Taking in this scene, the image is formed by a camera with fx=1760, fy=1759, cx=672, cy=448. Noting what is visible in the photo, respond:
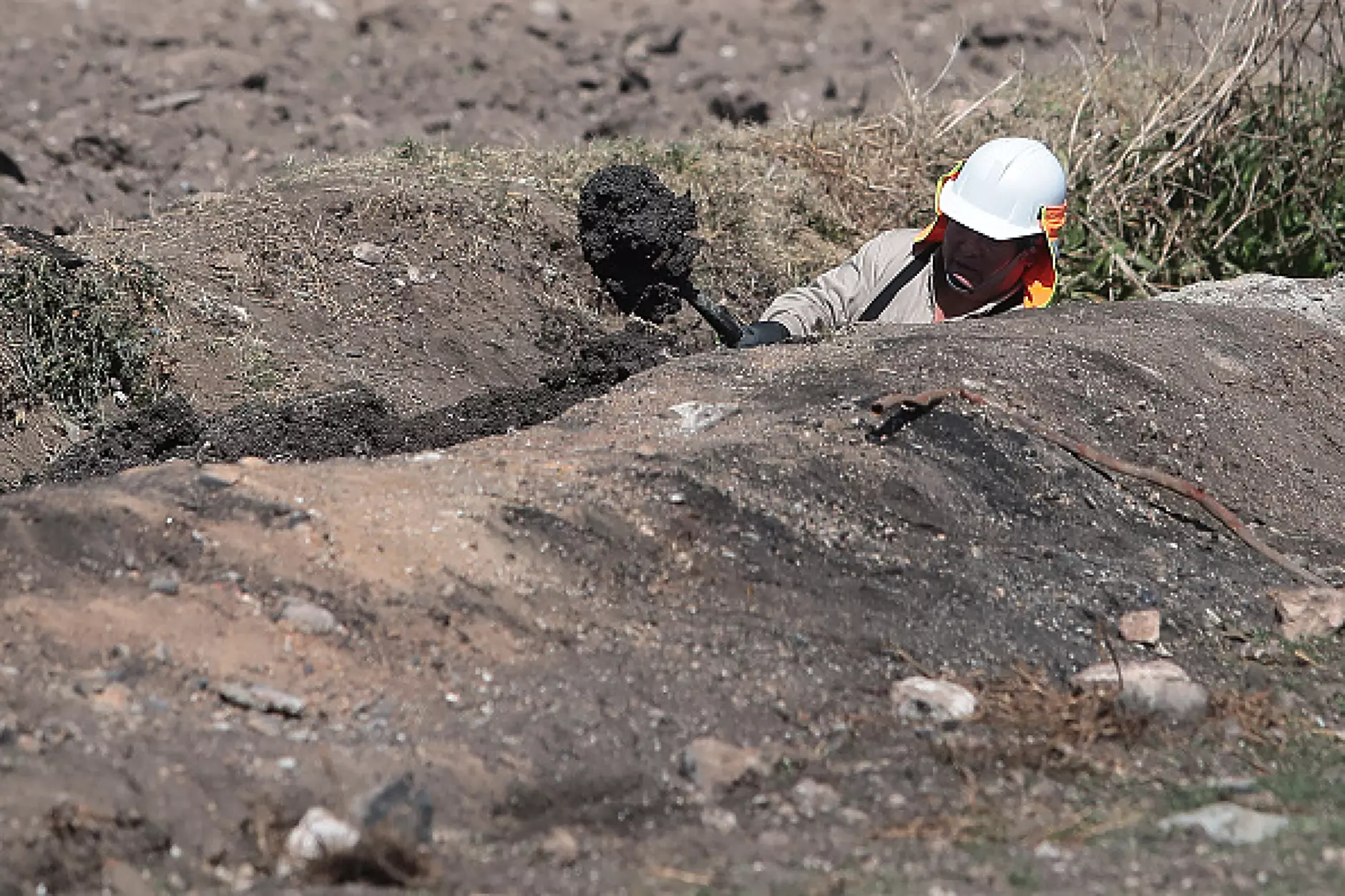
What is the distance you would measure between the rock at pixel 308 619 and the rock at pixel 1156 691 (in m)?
1.52

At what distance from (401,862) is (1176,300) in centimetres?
420

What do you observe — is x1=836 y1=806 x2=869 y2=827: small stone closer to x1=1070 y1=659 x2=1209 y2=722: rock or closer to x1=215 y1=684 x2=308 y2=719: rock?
x1=1070 y1=659 x2=1209 y2=722: rock

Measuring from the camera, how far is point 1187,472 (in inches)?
186

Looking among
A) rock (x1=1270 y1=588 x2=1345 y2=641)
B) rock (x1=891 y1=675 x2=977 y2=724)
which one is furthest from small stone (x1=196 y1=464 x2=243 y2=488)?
rock (x1=1270 y1=588 x2=1345 y2=641)

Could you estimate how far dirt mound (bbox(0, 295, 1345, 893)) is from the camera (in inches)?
115

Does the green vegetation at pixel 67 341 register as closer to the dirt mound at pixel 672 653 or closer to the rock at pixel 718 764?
the dirt mound at pixel 672 653

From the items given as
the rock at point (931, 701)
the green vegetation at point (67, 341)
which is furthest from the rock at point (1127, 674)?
the green vegetation at point (67, 341)

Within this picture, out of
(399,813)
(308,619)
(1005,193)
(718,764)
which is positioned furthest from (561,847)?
(1005,193)

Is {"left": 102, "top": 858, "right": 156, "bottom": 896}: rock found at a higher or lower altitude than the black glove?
higher

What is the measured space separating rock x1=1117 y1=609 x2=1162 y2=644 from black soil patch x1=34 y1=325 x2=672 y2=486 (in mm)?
1616

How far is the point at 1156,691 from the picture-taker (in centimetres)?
354

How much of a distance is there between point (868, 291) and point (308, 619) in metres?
3.10

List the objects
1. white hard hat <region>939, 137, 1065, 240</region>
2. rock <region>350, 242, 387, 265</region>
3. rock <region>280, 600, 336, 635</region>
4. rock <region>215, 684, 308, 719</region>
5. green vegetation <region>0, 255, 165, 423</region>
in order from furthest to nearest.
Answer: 1. rock <region>350, 242, 387, 265</region>
2. white hard hat <region>939, 137, 1065, 240</region>
3. green vegetation <region>0, 255, 165, 423</region>
4. rock <region>280, 600, 336, 635</region>
5. rock <region>215, 684, 308, 719</region>

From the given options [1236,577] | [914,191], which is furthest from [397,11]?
[1236,577]
